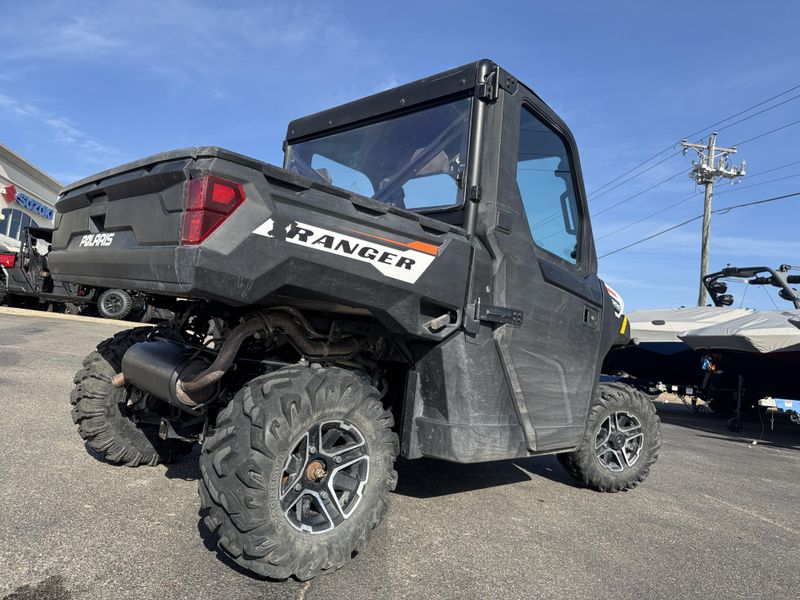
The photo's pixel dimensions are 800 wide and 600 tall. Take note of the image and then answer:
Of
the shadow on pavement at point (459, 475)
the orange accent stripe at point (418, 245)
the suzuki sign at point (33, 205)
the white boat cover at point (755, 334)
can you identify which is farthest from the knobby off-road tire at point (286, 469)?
the suzuki sign at point (33, 205)

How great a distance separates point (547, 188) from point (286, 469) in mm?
2500

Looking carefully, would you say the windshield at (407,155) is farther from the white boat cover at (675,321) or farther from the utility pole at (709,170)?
the utility pole at (709,170)

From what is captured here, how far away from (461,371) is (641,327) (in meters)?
10.9

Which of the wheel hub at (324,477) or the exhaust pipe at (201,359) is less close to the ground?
the exhaust pipe at (201,359)

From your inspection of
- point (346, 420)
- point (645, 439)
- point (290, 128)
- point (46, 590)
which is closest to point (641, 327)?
point (645, 439)

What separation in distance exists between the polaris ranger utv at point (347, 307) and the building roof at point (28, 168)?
28.7 meters

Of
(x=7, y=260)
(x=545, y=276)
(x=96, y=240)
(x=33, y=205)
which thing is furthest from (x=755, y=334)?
(x=33, y=205)

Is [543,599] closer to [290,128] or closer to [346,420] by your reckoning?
[346,420]

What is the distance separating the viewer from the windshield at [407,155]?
330 centimetres

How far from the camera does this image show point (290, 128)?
4.38 metres

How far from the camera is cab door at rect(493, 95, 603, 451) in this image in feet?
10.8

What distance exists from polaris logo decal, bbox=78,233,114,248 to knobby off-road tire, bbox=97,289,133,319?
14559 mm

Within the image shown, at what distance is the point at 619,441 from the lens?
15.1 ft

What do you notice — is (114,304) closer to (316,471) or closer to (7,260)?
(7,260)
